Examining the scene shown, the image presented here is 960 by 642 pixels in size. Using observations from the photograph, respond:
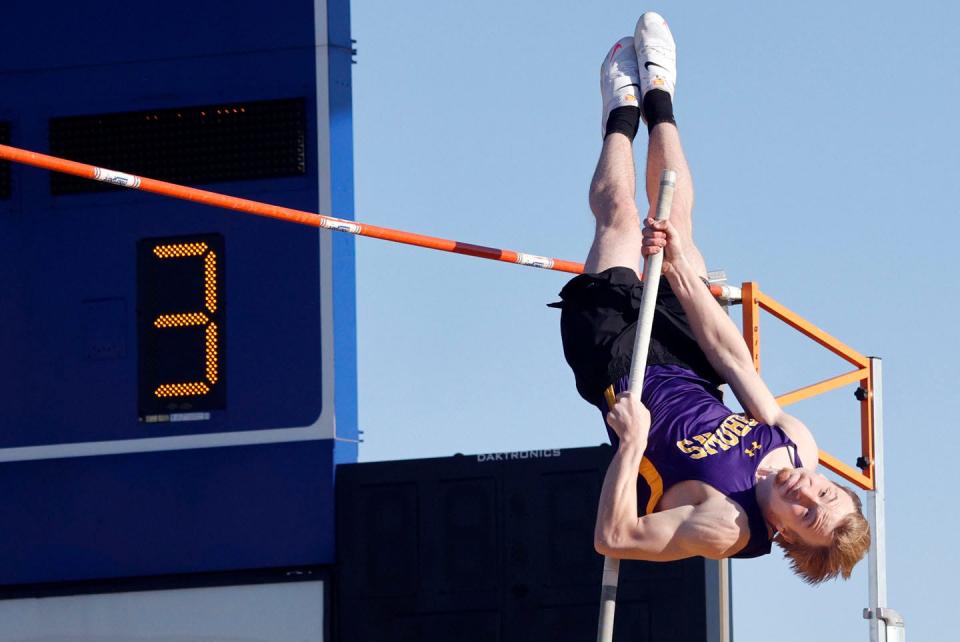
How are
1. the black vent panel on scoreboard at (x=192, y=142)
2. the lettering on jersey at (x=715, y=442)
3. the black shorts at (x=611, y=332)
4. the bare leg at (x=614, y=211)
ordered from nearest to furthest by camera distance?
the lettering on jersey at (x=715, y=442) → the black shorts at (x=611, y=332) → the bare leg at (x=614, y=211) → the black vent panel on scoreboard at (x=192, y=142)

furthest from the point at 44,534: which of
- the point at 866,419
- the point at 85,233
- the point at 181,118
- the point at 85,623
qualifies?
the point at 866,419

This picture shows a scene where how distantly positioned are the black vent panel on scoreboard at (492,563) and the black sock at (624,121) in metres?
1.56

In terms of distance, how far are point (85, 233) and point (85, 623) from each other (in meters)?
1.46

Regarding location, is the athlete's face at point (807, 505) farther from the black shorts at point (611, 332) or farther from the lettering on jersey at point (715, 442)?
the black shorts at point (611, 332)

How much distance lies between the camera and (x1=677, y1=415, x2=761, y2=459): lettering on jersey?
5066 millimetres

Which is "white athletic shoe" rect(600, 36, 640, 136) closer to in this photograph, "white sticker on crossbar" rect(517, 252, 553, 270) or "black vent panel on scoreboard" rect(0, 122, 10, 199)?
"white sticker on crossbar" rect(517, 252, 553, 270)

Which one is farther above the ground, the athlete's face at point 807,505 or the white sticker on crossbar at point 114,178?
the white sticker on crossbar at point 114,178

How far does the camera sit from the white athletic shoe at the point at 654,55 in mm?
5926

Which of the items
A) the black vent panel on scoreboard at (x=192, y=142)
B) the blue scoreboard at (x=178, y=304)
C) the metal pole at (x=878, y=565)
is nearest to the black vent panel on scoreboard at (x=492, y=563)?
the blue scoreboard at (x=178, y=304)

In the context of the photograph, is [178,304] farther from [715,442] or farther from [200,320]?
[715,442]

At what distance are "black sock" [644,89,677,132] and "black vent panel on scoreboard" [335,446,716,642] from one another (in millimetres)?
1571

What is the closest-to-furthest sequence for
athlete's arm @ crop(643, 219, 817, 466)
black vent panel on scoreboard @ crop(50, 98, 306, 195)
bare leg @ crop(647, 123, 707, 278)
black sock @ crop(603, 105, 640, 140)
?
1. athlete's arm @ crop(643, 219, 817, 466)
2. bare leg @ crop(647, 123, 707, 278)
3. black sock @ crop(603, 105, 640, 140)
4. black vent panel on scoreboard @ crop(50, 98, 306, 195)

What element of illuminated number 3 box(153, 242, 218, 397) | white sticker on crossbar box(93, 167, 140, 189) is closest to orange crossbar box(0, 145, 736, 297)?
white sticker on crossbar box(93, 167, 140, 189)

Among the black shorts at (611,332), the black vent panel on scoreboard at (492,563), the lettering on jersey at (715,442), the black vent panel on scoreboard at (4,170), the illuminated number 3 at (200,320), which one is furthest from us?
the black vent panel on scoreboard at (4,170)
